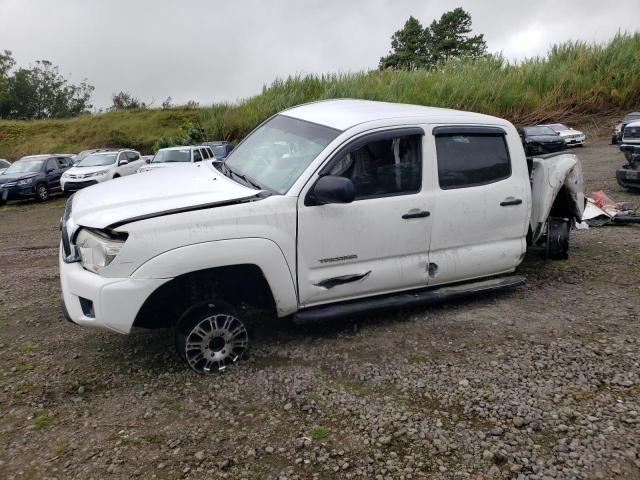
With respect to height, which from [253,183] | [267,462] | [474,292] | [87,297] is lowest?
[267,462]

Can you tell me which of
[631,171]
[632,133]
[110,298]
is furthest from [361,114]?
[632,133]

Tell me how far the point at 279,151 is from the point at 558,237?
3.43m

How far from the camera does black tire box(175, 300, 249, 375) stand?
3.78 m

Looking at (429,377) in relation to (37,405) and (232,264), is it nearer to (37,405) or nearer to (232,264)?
(232,264)

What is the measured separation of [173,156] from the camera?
1780 cm

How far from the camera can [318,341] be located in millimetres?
4348

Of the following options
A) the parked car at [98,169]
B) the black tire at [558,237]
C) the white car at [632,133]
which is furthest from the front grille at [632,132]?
the parked car at [98,169]

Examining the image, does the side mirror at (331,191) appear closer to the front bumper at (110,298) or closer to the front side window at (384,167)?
the front side window at (384,167)

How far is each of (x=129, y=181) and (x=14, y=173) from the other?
53.7 ft

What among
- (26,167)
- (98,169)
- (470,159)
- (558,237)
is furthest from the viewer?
(26,167)

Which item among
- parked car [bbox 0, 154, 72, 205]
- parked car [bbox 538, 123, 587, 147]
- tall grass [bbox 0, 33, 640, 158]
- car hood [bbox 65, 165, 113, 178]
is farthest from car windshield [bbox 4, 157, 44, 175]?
parked car [bbox 538, 123, 587, 147]

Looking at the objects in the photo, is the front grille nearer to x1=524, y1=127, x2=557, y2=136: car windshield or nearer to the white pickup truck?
x1=524, y1=127, x2=557, y2=136: car windshield

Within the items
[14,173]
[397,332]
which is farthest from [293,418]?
[14,173]

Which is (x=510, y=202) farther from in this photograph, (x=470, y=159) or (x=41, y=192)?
(x=41, y=192)
